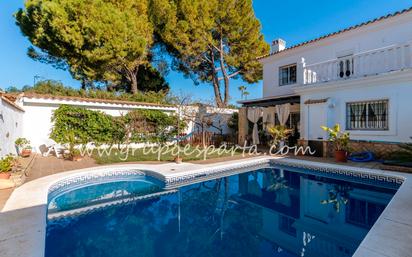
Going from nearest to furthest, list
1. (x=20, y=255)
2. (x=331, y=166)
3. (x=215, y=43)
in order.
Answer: (x=20, y=255) < (x=331, y=166) < (x=215, y=43)

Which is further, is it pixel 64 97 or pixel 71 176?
pixel 64 97

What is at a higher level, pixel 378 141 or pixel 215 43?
pixel 215 43

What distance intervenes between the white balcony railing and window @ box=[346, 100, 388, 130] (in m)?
1.57

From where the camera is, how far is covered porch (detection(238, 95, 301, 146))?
15.1m

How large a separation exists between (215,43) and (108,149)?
47.8 feet

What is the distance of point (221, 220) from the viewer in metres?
5.55

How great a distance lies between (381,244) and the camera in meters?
3.52

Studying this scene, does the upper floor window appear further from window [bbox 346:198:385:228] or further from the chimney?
window [bbox 346:198:385:228]

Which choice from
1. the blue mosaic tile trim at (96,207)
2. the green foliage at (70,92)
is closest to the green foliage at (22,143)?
the green foliage at (70,92)

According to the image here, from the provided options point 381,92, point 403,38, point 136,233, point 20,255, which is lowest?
point 136,233

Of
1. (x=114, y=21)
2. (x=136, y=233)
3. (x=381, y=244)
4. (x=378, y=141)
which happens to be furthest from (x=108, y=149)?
(x=378, y=141)

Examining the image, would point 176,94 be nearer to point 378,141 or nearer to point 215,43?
point 215,43

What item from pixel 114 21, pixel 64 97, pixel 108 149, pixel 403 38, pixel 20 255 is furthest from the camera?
pixel 114 21

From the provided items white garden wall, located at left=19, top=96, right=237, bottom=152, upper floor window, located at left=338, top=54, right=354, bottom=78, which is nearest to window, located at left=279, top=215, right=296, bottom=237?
upper floor window, located at left=338, top=54, right=354, bottom=78
